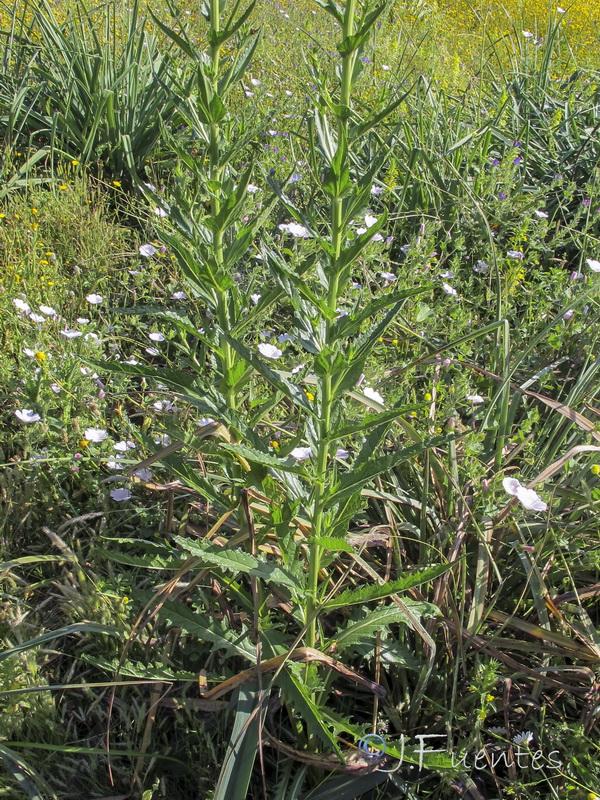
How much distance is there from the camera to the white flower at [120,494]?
1.80 metres

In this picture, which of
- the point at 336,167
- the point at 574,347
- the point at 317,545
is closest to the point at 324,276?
the point at 336,167

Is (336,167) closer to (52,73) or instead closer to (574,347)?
(574,347)

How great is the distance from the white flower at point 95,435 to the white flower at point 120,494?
196 millimetres

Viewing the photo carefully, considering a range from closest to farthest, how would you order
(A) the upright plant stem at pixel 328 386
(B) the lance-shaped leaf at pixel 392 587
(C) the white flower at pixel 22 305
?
1. (A) the upright plant stem at pixel 328 386
2. (B) the lance-shaped leaf at pixel 392 587
3. (C) the white flower at pixel 22 305

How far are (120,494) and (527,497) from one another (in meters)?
1.08

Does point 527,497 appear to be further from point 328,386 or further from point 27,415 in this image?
point 27,415

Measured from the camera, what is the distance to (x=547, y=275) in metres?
2.70

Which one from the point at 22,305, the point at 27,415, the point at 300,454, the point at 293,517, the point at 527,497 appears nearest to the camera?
the point at 293,517

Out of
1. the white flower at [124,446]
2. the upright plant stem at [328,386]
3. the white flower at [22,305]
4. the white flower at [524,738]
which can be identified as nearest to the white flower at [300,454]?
the upright plant stem at [328,386]

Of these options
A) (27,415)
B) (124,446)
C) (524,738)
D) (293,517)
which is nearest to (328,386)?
(293,517)

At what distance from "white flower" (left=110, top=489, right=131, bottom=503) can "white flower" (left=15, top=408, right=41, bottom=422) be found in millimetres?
343

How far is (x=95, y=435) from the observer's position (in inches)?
77.2

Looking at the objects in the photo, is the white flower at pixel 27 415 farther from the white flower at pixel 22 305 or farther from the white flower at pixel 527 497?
the white flower at pixel 527 497

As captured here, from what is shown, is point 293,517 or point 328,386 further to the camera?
point 293,517
